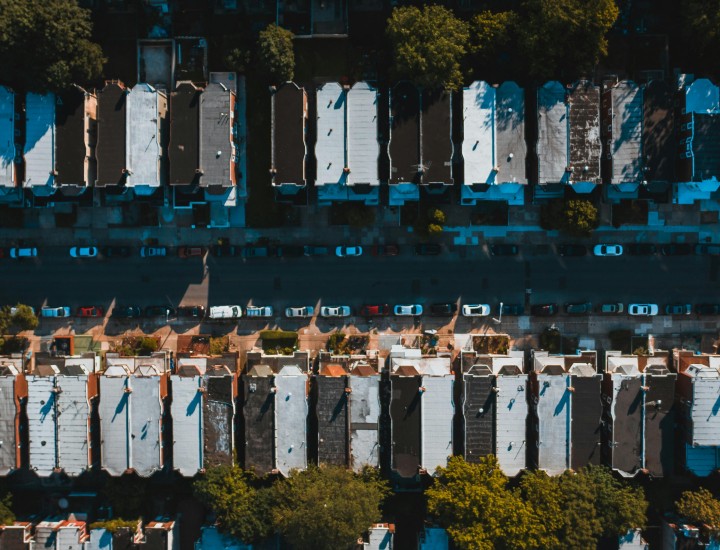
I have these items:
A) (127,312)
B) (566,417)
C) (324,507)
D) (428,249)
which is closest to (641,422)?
(566,417)

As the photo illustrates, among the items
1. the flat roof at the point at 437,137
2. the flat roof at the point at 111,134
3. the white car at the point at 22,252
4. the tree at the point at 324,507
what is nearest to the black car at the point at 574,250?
the flat roof at the point at 437,137

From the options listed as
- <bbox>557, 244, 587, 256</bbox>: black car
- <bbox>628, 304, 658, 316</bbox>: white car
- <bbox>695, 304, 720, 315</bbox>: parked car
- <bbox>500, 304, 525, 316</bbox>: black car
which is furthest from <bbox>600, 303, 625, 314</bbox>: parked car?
<bbox>500, 304, 525, 316</bbox>: black car

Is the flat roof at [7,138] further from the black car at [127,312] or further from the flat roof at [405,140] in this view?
the flat roof at [405,140]

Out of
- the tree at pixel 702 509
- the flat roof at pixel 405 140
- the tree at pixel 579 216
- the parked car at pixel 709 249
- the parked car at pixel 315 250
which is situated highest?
the flat roof at pixel 405 140

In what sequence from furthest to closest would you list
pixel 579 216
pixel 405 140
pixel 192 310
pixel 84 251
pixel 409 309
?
1. pixel 192 310
2. pixel 409 309
3. pixel 84 251
4. pixel 579 216
5. pixel 405 140

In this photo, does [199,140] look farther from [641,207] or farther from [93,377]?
[641,207]

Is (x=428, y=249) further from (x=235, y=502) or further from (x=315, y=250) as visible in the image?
(x=235, y=502)
